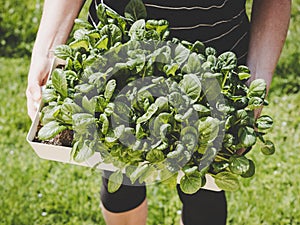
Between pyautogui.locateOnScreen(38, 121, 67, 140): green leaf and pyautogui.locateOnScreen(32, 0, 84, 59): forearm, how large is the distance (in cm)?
27

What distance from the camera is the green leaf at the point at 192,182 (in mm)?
1114

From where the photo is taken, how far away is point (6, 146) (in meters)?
2.37

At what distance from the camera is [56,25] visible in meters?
1.40

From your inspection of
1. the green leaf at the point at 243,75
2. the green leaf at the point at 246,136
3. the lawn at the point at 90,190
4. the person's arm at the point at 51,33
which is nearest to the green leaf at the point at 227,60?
the green leaf at the point at 243,75

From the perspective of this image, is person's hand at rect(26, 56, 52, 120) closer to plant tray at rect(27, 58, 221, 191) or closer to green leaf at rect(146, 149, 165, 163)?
plant tray at rect(27, 58, 221, 191)

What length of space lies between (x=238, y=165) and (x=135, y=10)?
15.7 inches

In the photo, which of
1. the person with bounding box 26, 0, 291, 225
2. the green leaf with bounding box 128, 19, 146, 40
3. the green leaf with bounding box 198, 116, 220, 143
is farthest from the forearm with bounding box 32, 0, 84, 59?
the green leaf with bounding box 198, 116, 220, 143

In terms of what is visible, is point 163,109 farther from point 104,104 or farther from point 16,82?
point 16,82

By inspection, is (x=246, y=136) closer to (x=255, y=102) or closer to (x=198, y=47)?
(x=255, y=102)

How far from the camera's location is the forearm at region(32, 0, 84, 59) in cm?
140

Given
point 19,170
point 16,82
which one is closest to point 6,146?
point 19,170

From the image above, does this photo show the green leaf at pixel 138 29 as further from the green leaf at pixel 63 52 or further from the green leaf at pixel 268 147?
the green leaf at pixel 268 147

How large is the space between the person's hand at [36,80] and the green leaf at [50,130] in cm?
15

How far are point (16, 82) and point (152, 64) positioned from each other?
1.62 m
